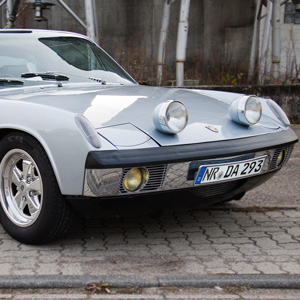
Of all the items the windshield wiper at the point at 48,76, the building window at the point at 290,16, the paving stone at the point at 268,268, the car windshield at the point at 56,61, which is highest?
the building window at the point at 290,16

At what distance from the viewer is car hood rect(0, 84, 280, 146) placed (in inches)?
119

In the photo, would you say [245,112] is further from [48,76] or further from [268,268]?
[48,76]

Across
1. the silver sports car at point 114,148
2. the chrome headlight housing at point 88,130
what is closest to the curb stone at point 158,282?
the silver sports car at point 114,148

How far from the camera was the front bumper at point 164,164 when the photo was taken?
9.34 feet

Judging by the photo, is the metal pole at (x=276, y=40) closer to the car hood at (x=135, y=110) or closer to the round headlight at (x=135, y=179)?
the car hood at (x=135, y=110)

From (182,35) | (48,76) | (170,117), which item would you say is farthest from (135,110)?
(182,35)

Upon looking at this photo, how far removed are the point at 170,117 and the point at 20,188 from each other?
109 centimetres

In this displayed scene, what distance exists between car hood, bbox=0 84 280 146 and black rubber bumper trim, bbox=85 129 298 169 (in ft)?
0.17

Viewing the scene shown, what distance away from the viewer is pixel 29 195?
3.31 m

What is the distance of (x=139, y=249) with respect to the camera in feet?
10.7

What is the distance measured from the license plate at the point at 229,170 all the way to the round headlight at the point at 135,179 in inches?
13.4

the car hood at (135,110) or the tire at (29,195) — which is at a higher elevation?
the car hood at (135,110)

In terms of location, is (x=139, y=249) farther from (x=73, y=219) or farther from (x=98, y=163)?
(x=98, y=163)

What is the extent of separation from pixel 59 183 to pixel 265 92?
603 centimetres
